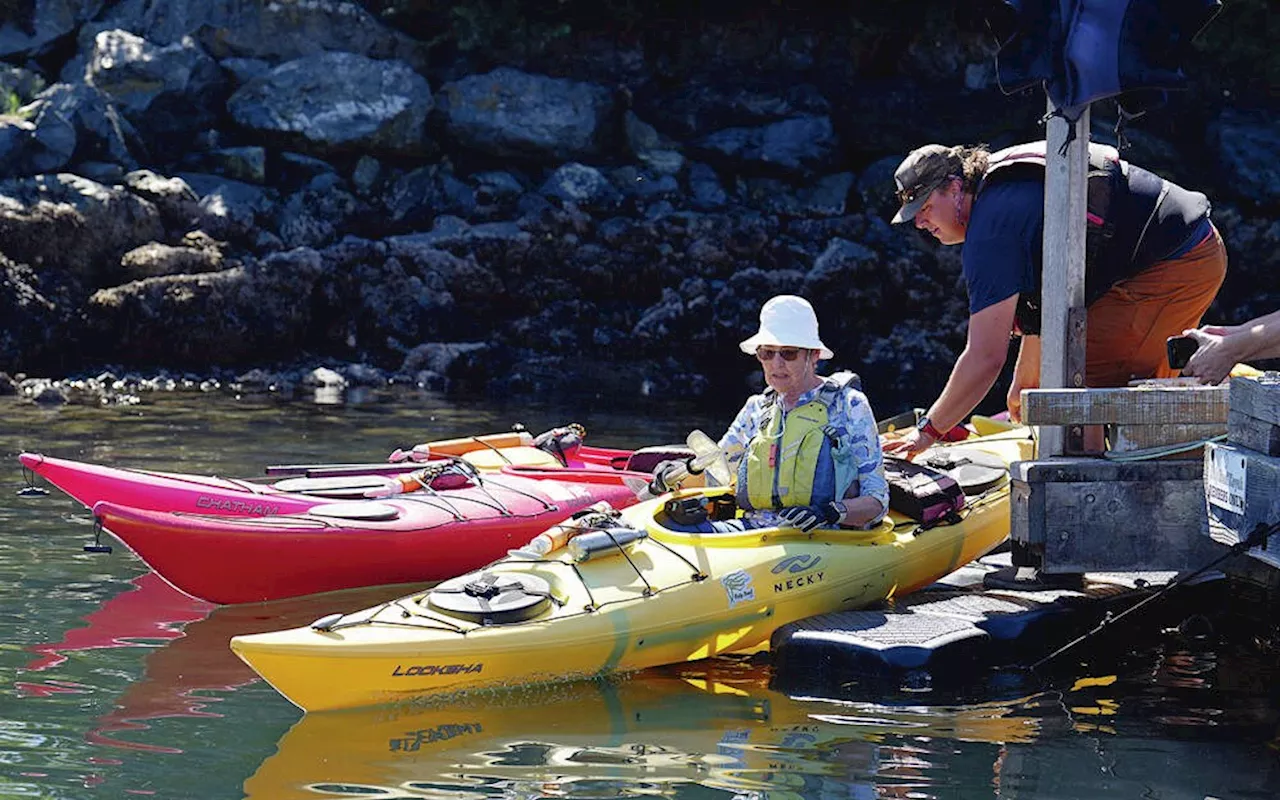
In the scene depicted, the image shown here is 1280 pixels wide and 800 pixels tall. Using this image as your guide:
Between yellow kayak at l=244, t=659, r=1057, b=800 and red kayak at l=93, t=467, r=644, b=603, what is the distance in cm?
193

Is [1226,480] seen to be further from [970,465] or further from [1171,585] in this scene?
[970,465]

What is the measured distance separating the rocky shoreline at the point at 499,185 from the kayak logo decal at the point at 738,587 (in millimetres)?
10020

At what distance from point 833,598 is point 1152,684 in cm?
130

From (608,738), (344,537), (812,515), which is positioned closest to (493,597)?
(608,738)

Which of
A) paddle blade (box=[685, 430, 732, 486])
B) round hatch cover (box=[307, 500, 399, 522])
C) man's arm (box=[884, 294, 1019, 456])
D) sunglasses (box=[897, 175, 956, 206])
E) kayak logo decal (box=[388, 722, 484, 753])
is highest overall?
sunglasses (box=[897, 175, 956, 206])

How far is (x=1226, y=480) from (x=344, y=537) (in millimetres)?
4083

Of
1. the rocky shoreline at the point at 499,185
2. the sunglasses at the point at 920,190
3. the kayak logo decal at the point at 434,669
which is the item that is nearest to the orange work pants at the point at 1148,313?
the sunglasses at the point at 920,190

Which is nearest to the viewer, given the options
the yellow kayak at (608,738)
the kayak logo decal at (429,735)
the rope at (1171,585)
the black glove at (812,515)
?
the yellow kayak at (608,738)

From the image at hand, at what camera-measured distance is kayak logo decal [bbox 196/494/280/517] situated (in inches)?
307

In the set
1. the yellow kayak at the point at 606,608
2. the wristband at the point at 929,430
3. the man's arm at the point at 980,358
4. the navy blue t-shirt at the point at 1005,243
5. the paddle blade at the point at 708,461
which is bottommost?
the yellow kayak at the point at 606,608

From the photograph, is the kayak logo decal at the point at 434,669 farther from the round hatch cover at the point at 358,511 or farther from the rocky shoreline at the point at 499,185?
the rocky shoreline at the point at 499,185

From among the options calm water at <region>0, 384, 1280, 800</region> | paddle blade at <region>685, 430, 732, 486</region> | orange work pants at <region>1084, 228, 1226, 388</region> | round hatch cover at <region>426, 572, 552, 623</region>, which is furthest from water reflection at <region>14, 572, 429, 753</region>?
orange work pants at <region>1084, 228, 1226, 388</region>

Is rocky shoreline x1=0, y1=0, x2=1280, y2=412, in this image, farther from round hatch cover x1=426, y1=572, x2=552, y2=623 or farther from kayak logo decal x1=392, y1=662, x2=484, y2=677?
kayak logo decal x1=392, y1=662, x2=484, y2=677

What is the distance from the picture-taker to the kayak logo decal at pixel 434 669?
5.64 metres
